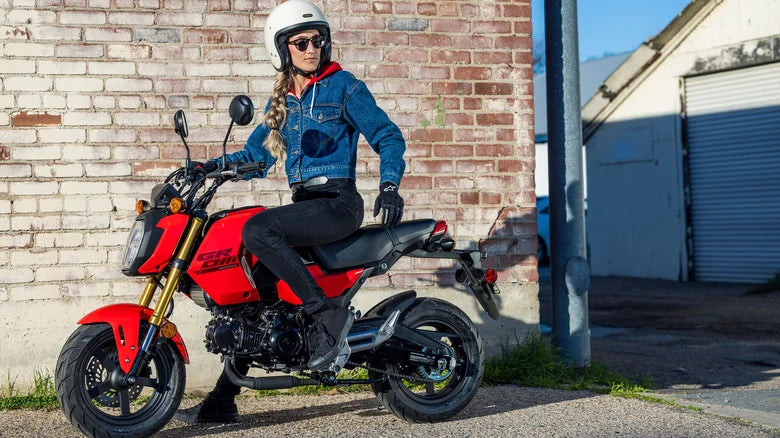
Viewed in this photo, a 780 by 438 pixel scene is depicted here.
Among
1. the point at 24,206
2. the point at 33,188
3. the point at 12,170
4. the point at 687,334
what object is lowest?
the point at 687,334

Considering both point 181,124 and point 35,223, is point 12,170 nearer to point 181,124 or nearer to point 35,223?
point 35,223

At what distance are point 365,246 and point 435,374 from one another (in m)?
0.79

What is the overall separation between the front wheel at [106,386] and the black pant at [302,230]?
0.64 meters

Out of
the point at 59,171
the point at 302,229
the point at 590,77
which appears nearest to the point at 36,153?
the point at 59,171

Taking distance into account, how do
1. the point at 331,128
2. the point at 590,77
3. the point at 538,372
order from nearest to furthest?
the point at 331,128, the point at 538,372, the point at 590,77

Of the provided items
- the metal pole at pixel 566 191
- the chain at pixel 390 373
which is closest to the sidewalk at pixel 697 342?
the metal pole at pixel 566 191

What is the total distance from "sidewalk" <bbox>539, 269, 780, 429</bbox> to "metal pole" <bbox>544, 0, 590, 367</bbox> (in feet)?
2.22

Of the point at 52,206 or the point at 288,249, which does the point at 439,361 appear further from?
the point at 52,206

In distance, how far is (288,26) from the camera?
5.07 metres

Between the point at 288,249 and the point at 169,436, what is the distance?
1092mm

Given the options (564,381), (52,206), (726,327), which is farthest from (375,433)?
(726,327)

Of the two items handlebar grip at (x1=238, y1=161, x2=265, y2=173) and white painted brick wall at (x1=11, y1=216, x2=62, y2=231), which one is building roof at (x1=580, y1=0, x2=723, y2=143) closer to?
white painted brick wall at (x1=11, y1=216, x2=62, y2=231)

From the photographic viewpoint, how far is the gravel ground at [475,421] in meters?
5.02

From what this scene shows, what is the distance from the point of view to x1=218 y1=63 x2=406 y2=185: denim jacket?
5.13 meters
